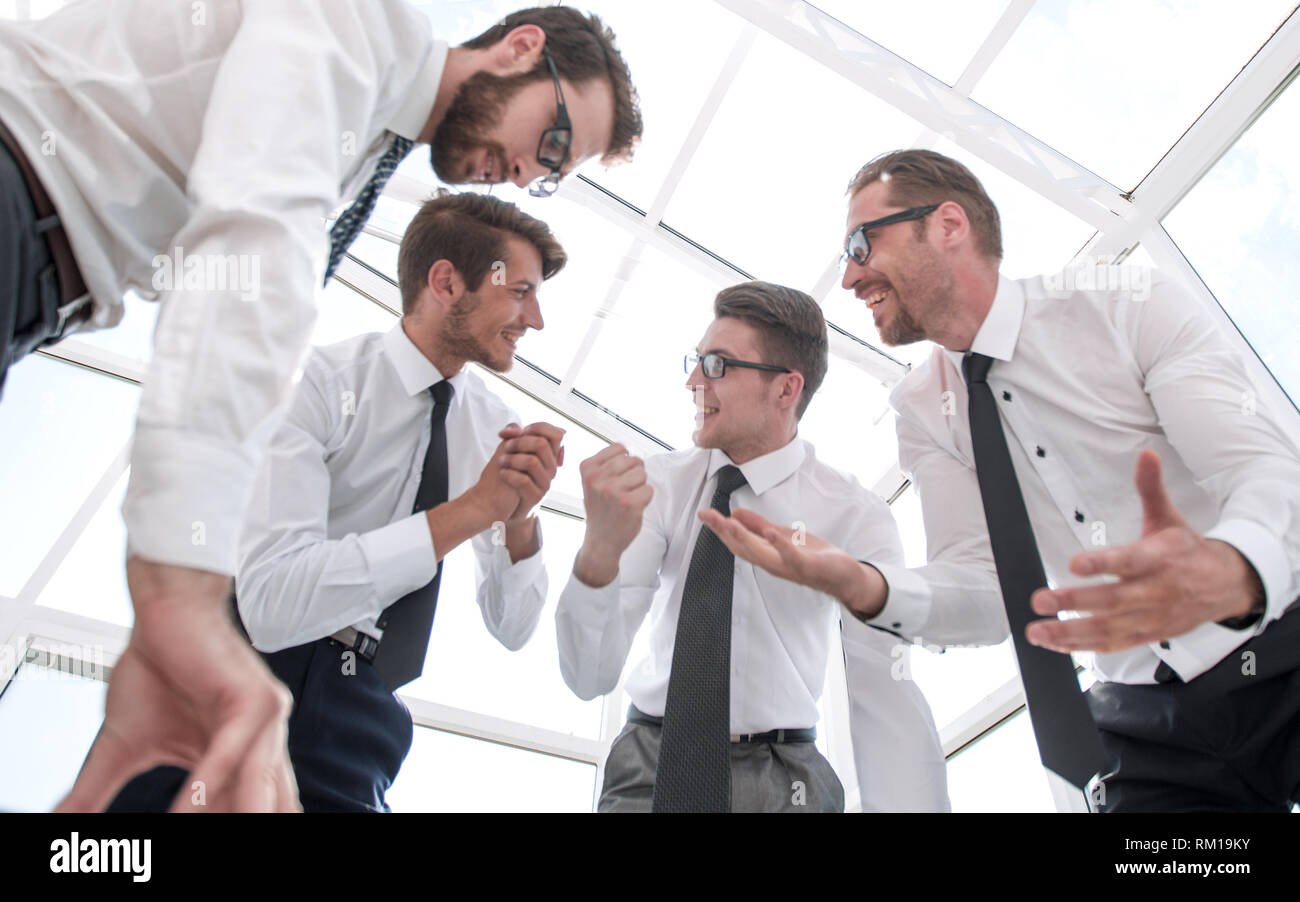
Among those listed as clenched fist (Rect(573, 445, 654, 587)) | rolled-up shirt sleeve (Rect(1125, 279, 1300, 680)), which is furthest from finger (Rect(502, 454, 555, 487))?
rolled-up shirt sleeve (Rect(1125, 279, 1300, 680))

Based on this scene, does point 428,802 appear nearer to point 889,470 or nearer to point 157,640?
point 889,470

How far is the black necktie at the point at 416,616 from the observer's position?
1953mm

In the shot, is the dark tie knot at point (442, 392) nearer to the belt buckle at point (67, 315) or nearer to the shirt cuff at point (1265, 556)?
the belt buckle at point (67, 315)

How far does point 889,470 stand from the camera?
701 cm

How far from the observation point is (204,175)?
886mm

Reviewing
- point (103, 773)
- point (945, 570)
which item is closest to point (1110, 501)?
point (945, 570)

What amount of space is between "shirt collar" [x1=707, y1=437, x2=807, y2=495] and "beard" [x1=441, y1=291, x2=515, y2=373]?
2.63 ft

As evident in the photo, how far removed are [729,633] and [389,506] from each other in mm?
988

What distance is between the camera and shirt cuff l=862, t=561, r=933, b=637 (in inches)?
71.4

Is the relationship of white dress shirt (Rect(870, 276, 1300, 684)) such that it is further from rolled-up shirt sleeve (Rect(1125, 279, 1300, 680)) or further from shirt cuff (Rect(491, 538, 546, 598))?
shirt cuff (Rect(491, 538, 546, 598))

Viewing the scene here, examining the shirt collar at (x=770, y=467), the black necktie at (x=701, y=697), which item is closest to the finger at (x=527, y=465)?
the black necktie at (x=701, y=697)

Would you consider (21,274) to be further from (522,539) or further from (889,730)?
(889,730)
